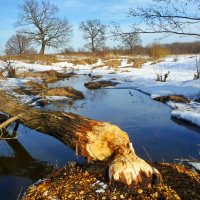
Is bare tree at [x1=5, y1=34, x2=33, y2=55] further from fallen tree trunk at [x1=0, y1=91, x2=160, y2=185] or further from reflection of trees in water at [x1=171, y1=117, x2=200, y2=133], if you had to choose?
fallen tree trunk at [x1=0, y1=91, x2=160, y2=185]

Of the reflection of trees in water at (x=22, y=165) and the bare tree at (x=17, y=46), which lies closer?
the reflection of trees in water at (x=22, y=165)

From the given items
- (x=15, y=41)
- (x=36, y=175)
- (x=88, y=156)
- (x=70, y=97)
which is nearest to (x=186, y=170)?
(x=88, y=156)

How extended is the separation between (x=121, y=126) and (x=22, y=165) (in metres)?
3.24

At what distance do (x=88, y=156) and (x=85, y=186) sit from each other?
812 mm

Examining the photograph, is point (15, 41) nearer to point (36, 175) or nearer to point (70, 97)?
point (70, 97)

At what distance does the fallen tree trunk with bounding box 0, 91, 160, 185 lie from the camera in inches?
166

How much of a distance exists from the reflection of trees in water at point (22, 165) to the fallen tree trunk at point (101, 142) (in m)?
0.64

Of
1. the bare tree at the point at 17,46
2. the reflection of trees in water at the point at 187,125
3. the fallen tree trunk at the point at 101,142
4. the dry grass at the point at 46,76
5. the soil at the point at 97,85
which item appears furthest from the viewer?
the bare tree at the point at 17,46

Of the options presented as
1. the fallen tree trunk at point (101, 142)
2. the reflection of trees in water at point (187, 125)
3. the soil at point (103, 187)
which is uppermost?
the fallen tree trunk at point (101, 142)

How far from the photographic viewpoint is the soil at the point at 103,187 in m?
3.94

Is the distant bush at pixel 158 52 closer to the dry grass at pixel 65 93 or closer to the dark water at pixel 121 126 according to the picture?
the dry grass at pixel 65 93

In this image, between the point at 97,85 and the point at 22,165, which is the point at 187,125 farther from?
the point at 97,85

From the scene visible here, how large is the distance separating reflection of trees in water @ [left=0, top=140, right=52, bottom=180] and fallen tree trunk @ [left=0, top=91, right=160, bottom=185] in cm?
64

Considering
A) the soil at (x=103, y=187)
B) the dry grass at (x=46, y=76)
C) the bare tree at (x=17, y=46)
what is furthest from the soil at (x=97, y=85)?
the bare tree at (x=17, y=46)
